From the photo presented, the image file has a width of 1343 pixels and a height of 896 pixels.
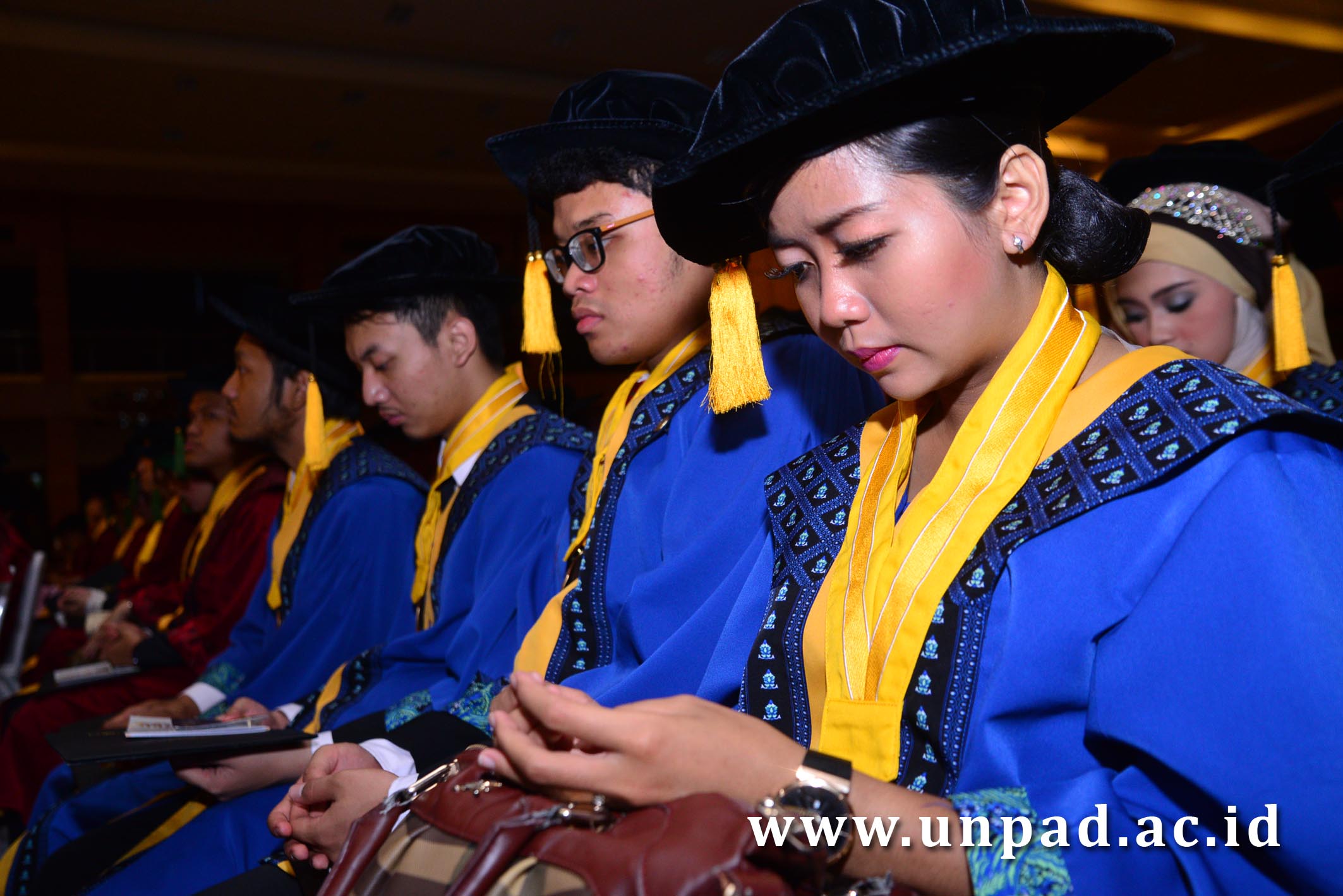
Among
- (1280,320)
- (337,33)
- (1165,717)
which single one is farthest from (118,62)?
(1165,717)

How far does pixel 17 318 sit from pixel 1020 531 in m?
18.6

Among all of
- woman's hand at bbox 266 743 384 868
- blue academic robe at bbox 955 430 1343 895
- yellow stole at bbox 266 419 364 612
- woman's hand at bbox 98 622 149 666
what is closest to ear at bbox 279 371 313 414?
yellow stole at bbox 266 419 364 612

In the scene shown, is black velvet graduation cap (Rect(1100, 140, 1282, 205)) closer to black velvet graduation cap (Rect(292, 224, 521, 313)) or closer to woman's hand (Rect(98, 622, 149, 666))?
black velvet graduation cap (Rect(292, 224, 521, 313))

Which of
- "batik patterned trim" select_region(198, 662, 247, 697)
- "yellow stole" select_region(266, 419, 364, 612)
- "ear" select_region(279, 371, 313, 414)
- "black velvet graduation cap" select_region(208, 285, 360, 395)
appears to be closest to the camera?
"batik patterned trim" select_region(198, 662, 247, 697)

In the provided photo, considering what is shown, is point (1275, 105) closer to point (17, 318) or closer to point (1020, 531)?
point (1020, 531)

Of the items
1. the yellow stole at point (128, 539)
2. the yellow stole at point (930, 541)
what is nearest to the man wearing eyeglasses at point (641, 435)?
the yellow stole at point (930, 541)

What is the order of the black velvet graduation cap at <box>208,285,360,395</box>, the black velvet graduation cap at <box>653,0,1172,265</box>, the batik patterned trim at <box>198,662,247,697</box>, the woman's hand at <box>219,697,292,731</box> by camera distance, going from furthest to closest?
1. the black velvet graduation cap at <box>208,285,360,395</box>
2. the batik patterned trim at <box>198,662,247,697</box>
3. the woman's hand at <box>219,697,292,731</box>
4. the black velvet graduation cap at <box>653,0,1172,265</box>

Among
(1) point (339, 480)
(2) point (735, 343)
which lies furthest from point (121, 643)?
(2) point (735, 343)

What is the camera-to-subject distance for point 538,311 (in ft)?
7.83

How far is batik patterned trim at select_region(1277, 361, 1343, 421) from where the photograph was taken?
2281mm

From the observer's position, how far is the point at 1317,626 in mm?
997

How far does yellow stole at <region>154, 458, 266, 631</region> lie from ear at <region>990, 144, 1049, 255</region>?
358 cm

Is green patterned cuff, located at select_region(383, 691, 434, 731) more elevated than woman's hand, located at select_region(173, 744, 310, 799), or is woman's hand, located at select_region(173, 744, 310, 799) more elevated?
green patterned cuff, located at select_region(383, 691, 434, 731)

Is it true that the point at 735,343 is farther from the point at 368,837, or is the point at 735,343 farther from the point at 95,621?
the point at 95,621
